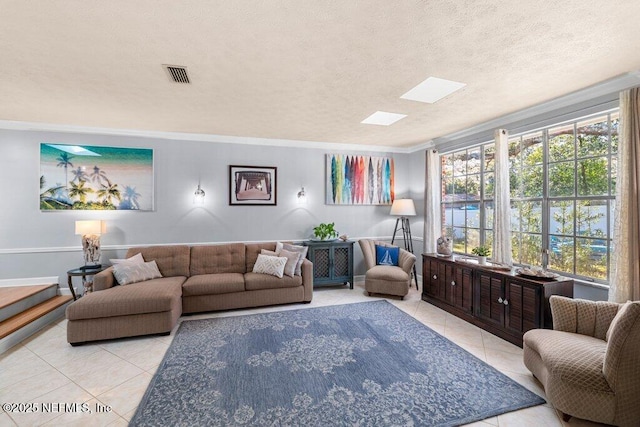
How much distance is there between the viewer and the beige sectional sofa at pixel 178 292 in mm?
2881

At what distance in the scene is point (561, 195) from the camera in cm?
316

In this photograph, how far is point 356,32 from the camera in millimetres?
1904

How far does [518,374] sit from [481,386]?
18.0 inches

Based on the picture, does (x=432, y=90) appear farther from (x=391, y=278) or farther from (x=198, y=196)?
(x=198, y=196)

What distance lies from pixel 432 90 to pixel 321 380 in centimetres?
303

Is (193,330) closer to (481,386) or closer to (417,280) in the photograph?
(481,386)

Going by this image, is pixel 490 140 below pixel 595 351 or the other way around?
the other way around

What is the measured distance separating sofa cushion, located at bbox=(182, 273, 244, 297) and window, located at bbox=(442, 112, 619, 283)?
3738mm

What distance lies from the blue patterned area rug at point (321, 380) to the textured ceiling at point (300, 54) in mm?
2679

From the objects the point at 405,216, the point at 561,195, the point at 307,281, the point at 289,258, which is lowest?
the point at 307,281

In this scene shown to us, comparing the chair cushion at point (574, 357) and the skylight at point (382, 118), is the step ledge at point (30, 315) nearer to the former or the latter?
the skylight at point (382, 118)

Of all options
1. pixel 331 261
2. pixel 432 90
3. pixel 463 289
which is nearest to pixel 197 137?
pixel 331 261

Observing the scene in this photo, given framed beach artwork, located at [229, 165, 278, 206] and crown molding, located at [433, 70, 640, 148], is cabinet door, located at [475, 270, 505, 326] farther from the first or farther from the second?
framed beach artwork, located at [229, 165, 278, 206]

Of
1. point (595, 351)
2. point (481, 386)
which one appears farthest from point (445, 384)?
point (595, 351)
